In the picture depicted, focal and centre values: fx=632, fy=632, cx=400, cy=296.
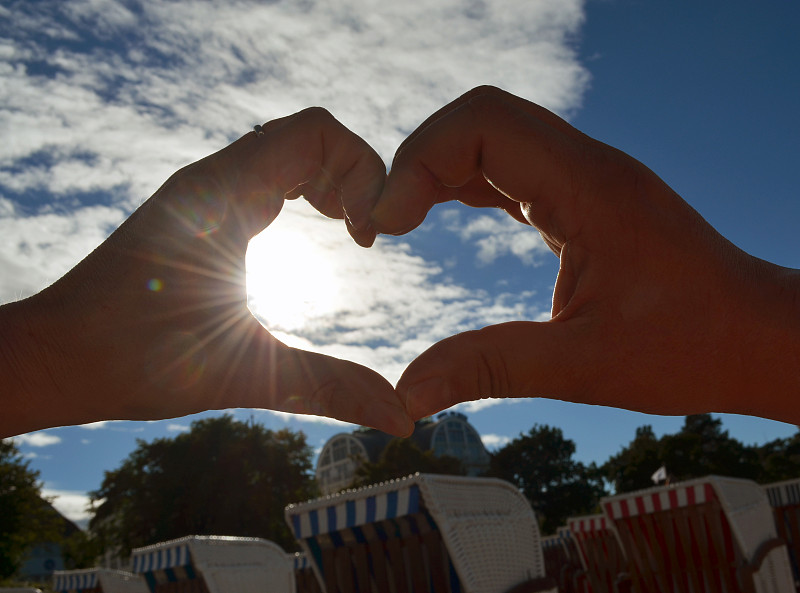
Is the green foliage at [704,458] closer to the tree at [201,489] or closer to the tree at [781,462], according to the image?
the tree at [781,462]

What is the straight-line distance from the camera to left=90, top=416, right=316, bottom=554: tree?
28.7 metres

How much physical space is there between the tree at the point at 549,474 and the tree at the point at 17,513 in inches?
1195

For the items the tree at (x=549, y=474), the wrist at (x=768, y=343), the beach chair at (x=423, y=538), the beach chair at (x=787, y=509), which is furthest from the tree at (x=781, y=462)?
the wrist at (x=768, y=343)

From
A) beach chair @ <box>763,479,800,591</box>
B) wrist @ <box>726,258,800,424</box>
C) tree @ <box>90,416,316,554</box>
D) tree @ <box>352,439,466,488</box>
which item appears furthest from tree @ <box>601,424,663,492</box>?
wrist @ <box>726,258,800,424</box>

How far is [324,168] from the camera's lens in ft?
6.34

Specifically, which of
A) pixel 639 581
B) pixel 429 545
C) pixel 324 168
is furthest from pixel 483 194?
pixel 639 581

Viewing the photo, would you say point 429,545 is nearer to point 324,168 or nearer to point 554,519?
point 324,168

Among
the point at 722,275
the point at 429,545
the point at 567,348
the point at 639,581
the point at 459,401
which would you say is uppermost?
the point at 722,275

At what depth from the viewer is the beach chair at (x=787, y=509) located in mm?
9836

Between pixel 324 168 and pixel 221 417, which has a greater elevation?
pixel 221 417

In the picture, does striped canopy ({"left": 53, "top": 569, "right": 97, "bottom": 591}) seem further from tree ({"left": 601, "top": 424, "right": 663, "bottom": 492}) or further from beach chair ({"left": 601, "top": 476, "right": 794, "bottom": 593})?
tree ({"left": 601, "top": 424, "right": 663, "bottom": 492})

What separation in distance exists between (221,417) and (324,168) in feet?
105

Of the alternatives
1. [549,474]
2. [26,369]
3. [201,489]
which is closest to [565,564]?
[26,369]

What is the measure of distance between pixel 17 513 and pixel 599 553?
69.1ft
